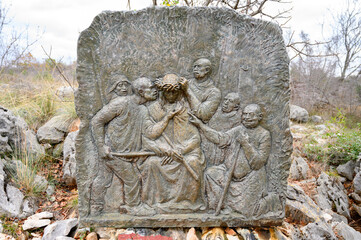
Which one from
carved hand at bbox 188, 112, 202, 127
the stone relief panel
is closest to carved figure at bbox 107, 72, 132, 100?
the stone relief panel

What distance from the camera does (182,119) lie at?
265cm

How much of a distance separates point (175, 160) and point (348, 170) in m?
3.99

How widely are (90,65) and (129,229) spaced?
1831 mm

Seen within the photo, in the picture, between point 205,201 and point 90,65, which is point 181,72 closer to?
point 90,65

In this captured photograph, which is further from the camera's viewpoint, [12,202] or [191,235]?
[12,202]

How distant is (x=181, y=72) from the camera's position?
102 inches

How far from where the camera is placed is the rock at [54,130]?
14.8 feet

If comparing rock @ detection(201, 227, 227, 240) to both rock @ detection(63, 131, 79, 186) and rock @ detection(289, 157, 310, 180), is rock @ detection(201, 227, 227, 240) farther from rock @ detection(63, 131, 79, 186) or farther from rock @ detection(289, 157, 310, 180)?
rock @ detection(289, 157, 310, 180)

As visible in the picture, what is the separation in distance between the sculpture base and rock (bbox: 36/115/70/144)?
234 cm

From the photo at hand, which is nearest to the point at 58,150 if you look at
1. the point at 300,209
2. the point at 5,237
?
the point at 5,237

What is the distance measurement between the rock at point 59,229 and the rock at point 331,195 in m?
3.74

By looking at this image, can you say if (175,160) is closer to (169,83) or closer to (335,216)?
(169,83)

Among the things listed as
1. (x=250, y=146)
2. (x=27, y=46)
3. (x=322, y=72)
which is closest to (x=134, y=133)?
(x=250, y=146)

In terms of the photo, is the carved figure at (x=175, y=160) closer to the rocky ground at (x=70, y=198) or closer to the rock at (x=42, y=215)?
the rocky ground at (x=70, y=198)
